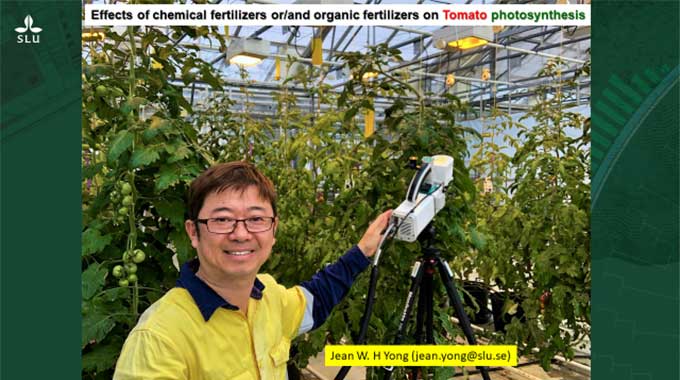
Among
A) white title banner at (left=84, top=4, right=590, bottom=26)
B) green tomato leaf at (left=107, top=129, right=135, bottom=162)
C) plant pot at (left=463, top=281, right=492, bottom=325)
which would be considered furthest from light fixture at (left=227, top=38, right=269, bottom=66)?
plant pot at (left=463, top=281, right=492, bottom=325)

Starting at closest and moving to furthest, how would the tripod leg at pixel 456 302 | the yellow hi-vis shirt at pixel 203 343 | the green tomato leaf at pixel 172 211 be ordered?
the yellow hi-vis shirt at pixel 203 343 < the green tomato leaf at pixel 172 211 < the tripod leg at pixel 456 302

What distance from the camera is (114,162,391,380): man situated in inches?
34.4

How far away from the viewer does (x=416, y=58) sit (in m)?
2.64

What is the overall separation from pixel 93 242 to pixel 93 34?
557 millimetres

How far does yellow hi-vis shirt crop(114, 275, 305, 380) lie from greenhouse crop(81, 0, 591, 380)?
0.06 ft

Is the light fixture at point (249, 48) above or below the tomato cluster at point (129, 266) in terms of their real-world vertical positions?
above

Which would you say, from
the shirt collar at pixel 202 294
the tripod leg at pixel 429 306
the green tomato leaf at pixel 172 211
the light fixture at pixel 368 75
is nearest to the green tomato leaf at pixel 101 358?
the green tomato leaf at pixel 172 211

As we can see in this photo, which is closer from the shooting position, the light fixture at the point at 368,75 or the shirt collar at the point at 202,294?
the shirt collar at the point at 202,294

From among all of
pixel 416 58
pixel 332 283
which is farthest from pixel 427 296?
pixel 416 58

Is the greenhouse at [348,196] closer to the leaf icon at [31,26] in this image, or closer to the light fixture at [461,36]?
the light fixture at [461,36]

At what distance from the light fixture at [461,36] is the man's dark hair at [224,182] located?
2.96ft

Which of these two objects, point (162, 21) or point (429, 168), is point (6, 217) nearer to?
point (162, 21)

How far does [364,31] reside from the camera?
248 cm

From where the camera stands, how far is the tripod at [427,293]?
61.7 inches
